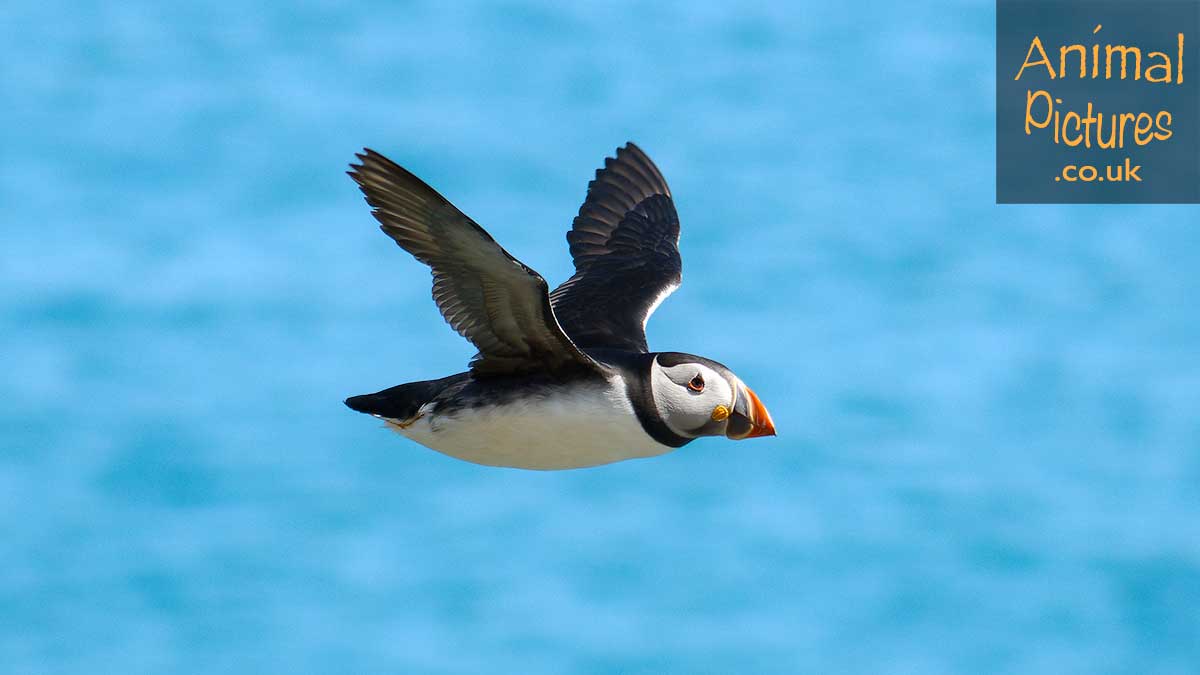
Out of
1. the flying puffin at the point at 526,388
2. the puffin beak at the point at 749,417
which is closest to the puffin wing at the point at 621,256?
the flying puffin at the point at 526,388

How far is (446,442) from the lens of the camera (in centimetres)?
979

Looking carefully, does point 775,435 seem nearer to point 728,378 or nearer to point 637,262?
point 728,378

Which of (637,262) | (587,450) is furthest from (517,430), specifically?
(637,262)

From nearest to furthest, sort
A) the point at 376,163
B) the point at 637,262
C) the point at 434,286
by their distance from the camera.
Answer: the point at 376,163
the point at 434,286
the point at 637,262

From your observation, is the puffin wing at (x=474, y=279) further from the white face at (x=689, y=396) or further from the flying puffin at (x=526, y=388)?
the white face at (x=689, y=396)

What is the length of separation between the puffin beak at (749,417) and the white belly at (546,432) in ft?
1.42

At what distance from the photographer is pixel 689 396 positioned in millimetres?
9633

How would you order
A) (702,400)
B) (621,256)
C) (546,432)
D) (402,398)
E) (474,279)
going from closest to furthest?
(474,279) → (546,432) → (702,400) → (402,398) → (621,256)

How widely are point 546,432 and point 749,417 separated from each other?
1.13 metres

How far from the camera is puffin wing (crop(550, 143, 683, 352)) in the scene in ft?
37.0

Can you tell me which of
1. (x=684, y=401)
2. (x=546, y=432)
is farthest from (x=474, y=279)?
(x=684, y=401)

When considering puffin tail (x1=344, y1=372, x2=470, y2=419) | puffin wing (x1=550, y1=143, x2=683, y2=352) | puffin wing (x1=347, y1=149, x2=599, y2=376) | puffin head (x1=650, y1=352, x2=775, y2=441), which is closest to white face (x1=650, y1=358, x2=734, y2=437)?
puffin head (x1=650, y1=352, x2=775, y2=441)

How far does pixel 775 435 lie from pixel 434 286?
210 centimetres

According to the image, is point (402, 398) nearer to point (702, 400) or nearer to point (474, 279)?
point (474, 279)
